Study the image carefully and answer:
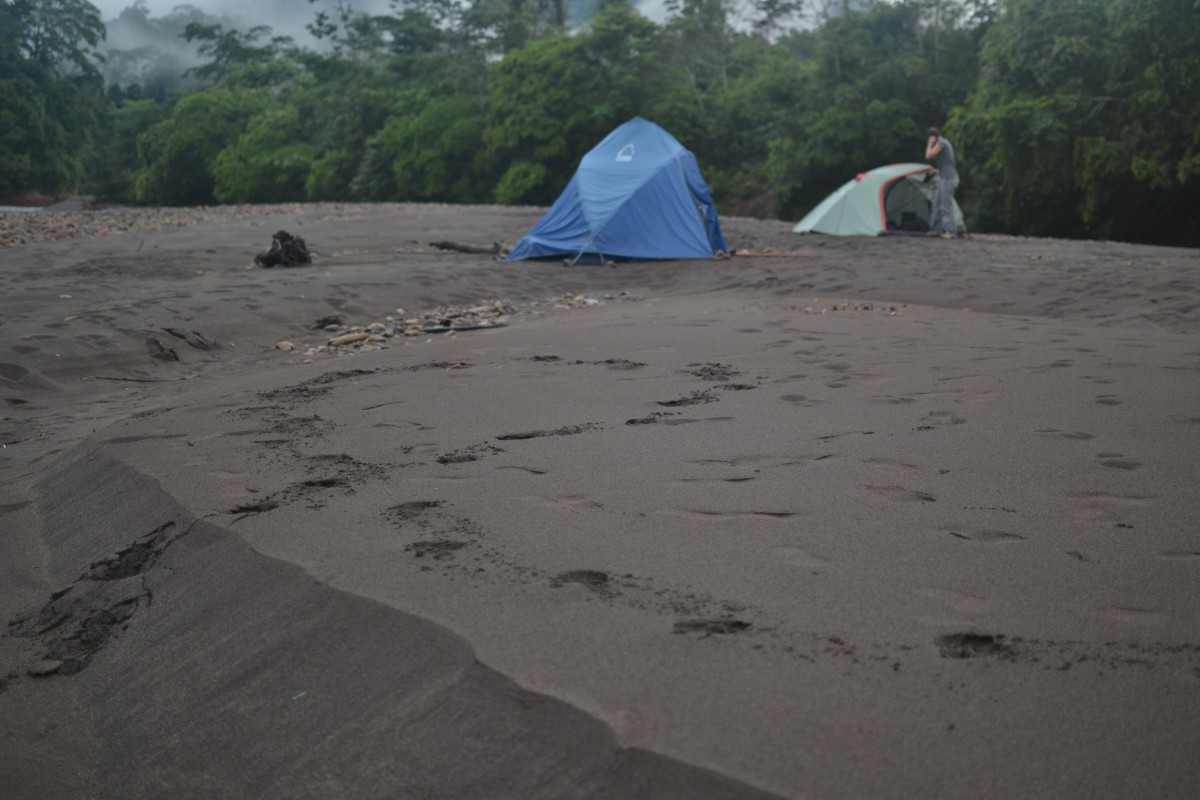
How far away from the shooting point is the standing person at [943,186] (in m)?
13.5

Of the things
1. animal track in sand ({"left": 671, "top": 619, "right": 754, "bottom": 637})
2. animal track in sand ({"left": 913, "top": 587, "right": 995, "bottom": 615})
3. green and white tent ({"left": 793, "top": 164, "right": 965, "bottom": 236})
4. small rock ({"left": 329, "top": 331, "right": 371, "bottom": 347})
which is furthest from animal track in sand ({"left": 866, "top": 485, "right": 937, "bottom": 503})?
green and white tent ({"left": 793, "top": 164, "right": 965, "bottom": 236})

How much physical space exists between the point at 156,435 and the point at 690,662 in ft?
9.64

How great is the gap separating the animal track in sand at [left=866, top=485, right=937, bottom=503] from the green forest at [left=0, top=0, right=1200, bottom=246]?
16560mm

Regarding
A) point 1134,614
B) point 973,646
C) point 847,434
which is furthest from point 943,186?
point 973,646

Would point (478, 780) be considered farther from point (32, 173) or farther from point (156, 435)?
point (32, 173)

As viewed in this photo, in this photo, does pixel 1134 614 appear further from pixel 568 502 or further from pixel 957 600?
pixel 568 502

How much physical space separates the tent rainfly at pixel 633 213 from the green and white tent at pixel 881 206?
2.93 m

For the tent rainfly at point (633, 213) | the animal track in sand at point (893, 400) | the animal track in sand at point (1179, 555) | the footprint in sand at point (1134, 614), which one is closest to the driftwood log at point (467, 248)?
the tent rainfly at point (633, 213)

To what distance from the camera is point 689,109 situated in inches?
1179

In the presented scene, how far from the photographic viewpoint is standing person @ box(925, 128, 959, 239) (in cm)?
1353

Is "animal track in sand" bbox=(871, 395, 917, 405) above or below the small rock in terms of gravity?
above

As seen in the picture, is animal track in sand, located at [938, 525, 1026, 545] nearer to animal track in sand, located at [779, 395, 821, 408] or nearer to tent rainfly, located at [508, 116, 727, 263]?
animal track in sand, located at [779, 395, 821, 408]

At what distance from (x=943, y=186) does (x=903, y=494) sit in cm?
1209

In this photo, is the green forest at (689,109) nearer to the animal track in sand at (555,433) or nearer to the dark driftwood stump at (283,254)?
the dark driftwood stump at (283,254)
